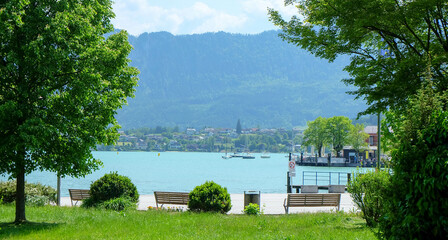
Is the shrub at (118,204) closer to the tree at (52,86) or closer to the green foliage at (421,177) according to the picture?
the tree at (52,86)

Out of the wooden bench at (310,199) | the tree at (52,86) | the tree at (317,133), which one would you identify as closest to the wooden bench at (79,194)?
the tree at (52,86)

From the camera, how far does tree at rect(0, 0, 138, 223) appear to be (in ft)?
42.9

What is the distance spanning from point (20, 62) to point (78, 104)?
207 centimetres

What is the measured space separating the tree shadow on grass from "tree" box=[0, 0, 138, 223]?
65 cm

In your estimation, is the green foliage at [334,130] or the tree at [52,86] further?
the green foliage at [334,130]

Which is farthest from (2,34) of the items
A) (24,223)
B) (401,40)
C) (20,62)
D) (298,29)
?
(401,40)

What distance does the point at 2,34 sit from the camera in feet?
43.2

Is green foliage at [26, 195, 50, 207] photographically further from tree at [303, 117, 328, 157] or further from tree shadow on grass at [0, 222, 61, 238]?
tree at [303, 117, 328, 157]

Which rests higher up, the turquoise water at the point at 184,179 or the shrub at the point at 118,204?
the shrub at the point at 118,204

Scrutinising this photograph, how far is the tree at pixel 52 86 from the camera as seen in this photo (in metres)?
13.1

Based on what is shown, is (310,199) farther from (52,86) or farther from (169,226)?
(52,86)

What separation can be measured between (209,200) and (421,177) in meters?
12.2

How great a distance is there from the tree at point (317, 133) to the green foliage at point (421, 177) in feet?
387

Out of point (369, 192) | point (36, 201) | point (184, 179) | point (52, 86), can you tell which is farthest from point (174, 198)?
point (184, 179)
